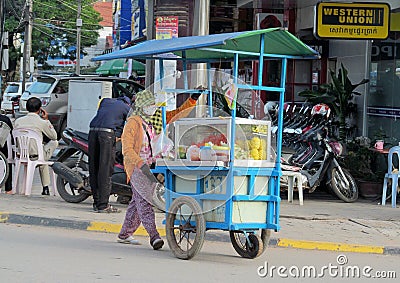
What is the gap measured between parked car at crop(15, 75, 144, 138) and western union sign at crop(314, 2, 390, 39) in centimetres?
914

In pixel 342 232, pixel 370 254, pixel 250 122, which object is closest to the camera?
pixel 250 122

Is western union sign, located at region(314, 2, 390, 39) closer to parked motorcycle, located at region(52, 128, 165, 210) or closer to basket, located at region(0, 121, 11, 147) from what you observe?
parked motorcycle, located at region(52, 128, 165, 210)

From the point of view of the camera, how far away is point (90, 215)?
38.2 feet

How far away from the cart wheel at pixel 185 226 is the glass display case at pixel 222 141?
0.50m

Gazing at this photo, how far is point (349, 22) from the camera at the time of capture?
13.8 m

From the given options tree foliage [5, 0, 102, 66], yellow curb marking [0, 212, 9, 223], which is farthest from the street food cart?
tree foliage [5, 0, 102, 66]

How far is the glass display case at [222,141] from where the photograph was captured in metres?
Result: 8.43

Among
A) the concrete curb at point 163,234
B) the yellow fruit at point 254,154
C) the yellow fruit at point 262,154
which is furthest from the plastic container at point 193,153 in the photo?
the concrete curb at point 163,234

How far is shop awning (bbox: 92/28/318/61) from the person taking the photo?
8.19 meters

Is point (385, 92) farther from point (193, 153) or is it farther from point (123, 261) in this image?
point (123, 261)

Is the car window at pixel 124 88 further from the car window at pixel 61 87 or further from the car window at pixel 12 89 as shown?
the car window at pixel 12 89

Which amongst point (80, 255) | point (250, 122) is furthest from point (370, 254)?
point (80, 255)

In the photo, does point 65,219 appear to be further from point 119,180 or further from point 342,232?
point 342,232

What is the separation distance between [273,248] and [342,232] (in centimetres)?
138
